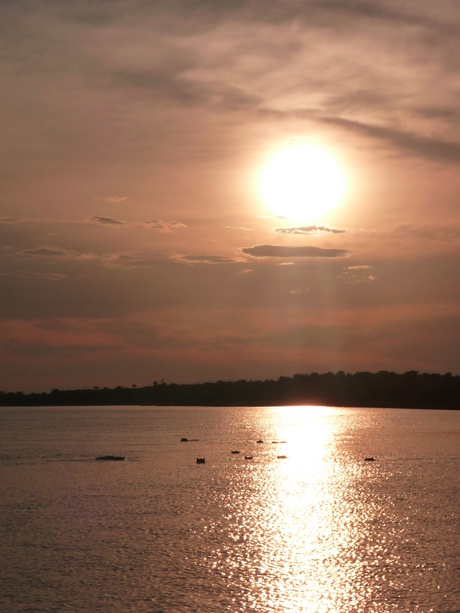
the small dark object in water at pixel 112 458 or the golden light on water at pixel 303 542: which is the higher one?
the small dark object in water at pixel 112 458

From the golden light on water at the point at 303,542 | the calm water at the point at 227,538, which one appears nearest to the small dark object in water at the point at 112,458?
the calm water at the point at 227,538

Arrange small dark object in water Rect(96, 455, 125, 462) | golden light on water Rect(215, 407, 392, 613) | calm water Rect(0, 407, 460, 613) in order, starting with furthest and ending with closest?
small dark object in water Rect(96, 455, 125, 462) → golden light on water Rect(215, 407, 392, 613) → calm water Rect(0, 407, 460, 613)

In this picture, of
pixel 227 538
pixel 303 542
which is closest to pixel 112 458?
pixel 227 538

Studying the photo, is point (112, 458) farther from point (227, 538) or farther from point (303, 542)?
point (303, 542)

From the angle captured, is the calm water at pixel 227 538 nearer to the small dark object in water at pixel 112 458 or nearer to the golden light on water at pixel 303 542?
the golden light on water at pixel 303 542

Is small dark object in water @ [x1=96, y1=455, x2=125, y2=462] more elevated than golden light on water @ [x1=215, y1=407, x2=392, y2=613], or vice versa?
small dark object in water @ [x1=96, y1=455, x2=125, y2=462]

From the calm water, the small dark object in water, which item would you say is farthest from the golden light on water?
the small dark object in water

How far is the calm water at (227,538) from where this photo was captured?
32.8 m

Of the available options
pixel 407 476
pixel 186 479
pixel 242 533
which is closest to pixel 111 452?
pixel 186 479

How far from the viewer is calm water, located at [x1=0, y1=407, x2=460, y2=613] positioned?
108ft

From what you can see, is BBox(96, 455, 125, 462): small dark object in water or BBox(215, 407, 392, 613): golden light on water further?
BBox(96, 455, 125, 462): small dark object in water

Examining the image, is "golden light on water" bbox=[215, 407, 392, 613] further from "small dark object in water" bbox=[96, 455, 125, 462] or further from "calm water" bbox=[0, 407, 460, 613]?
"small dark object in water" bbox=[96, 455, 125, 462]

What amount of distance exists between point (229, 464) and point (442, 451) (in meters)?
38.0

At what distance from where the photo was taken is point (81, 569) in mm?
37812
